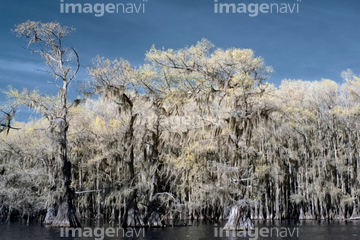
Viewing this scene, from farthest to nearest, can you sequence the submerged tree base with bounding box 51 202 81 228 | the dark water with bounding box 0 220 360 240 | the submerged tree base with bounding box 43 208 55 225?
the submerged tree base with bounding box 43 208 55 225
the submerged tree base with bounding box 51 202 81 228
the dark water with bounding box 0 220 360 240

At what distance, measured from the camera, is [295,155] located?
34.5 meters

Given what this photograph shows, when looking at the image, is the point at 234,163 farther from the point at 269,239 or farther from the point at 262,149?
the point at 262,149

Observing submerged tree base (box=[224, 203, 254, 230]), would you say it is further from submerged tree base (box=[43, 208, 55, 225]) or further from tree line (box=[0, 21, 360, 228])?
submerged tree base (box=[43, 208, 55, 225])

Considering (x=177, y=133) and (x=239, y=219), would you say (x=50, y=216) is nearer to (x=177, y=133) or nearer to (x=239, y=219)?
(x=177, y=133)

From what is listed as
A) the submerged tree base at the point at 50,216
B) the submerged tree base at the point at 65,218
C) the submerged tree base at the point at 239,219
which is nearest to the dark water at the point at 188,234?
the submerged tree base at the point at 239,219

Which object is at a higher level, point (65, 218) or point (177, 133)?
point (177, 133)

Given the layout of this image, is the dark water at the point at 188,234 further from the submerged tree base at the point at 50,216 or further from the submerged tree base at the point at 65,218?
the submerged tree base at the point at 50,216

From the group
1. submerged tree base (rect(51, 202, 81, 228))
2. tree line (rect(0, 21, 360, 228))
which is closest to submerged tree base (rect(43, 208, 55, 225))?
tree line (rect(0, 21, 360, 228))

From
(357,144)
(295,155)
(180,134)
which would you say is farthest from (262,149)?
(180,134)

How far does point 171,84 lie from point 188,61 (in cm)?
245

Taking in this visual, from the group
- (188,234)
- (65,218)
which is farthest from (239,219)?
(65,218)

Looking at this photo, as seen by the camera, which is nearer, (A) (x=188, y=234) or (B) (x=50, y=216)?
(A) (x=188, y=234)

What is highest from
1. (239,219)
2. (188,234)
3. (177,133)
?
(177,133)

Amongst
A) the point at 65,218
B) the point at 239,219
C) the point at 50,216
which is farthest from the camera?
the point at 50,216
